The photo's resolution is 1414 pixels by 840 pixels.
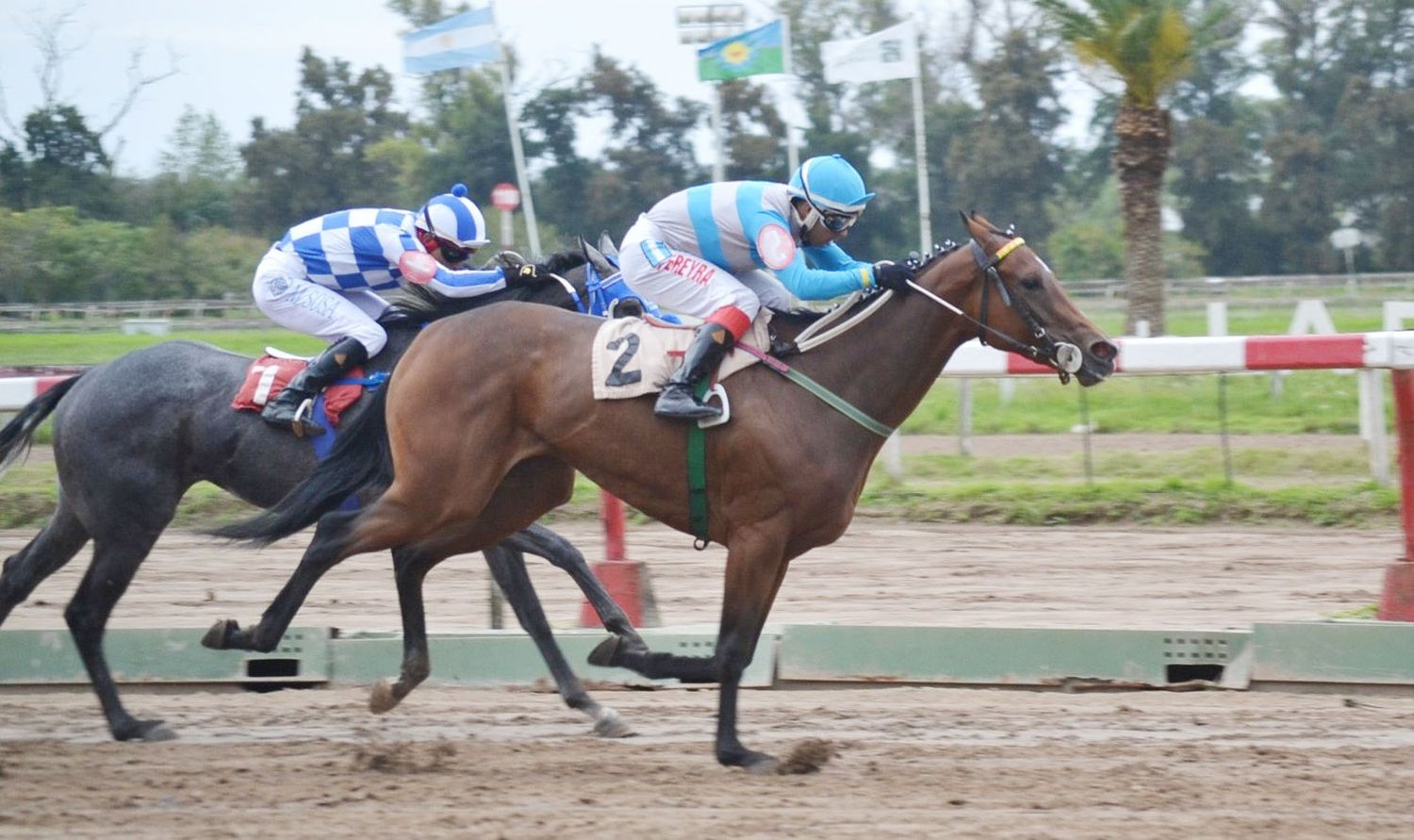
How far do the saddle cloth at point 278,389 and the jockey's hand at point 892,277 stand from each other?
2113mm

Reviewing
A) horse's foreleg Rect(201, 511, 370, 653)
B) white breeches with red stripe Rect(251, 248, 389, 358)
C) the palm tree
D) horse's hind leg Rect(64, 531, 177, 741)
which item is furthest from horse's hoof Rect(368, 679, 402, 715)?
the palm tree

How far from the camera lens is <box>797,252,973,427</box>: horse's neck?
5.72 metres

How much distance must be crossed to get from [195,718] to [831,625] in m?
2.56

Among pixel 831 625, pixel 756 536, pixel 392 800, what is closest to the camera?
pixel 392 800

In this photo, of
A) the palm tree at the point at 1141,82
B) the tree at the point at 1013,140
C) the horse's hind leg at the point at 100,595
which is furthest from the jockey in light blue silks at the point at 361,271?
the tree at the point at 1013,140

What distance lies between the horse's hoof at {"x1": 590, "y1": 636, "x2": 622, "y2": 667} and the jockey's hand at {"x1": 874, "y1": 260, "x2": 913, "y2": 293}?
5.24 feet

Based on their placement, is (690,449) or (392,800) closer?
(392,800)

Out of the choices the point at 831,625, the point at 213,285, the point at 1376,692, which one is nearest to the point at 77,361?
the point at 213,285

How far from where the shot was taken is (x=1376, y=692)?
6.37m

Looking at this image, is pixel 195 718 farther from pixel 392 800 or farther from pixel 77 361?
pixel 77 361

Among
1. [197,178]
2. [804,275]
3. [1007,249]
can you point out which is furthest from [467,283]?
[197,178]

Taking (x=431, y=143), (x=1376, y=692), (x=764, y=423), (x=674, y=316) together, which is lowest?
(x=1376, y=692)

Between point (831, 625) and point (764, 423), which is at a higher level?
point (764, 423)

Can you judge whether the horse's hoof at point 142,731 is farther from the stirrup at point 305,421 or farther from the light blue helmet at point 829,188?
the light blue helmet at point 829,188
